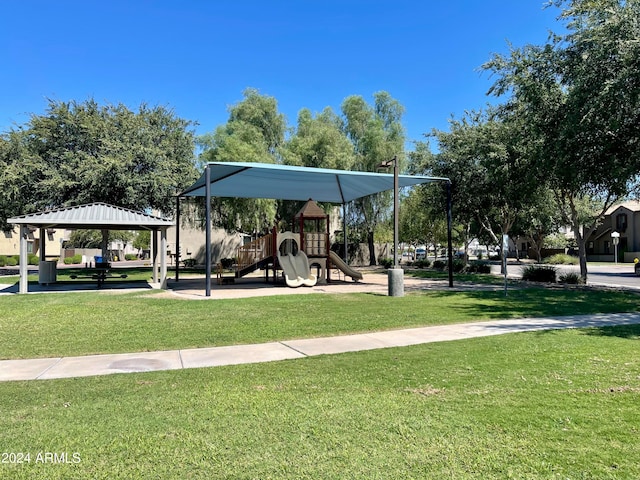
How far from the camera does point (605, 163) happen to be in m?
14.8

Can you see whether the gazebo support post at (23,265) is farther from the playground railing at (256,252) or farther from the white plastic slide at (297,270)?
the white plastic slide at (297,270)

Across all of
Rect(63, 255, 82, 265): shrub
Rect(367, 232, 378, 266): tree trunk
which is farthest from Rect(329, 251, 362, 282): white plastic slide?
Rect(63, 255, 82, 265): shrub

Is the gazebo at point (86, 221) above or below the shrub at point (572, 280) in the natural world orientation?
above

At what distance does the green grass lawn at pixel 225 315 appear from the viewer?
822 cm

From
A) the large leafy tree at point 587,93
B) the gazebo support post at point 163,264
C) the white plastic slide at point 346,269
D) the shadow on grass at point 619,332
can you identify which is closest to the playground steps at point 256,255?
the white plastic slide at point 346,269

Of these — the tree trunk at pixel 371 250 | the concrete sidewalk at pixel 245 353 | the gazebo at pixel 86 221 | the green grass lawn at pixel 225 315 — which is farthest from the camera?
the tree trunk at pixel 371 250

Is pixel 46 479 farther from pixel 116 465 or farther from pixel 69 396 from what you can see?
pixel 69 396

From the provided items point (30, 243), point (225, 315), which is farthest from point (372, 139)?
point (30, 243)

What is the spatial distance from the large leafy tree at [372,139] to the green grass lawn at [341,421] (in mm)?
28331

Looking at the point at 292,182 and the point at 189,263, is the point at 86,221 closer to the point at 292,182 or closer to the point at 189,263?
the point at 292,182

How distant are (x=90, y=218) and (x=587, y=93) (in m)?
17.4

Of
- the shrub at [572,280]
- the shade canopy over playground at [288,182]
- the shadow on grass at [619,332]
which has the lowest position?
the shadow on grass at [619,332]

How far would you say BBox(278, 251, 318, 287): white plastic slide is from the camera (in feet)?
65.6

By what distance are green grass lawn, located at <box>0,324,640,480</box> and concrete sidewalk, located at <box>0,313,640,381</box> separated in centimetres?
47
